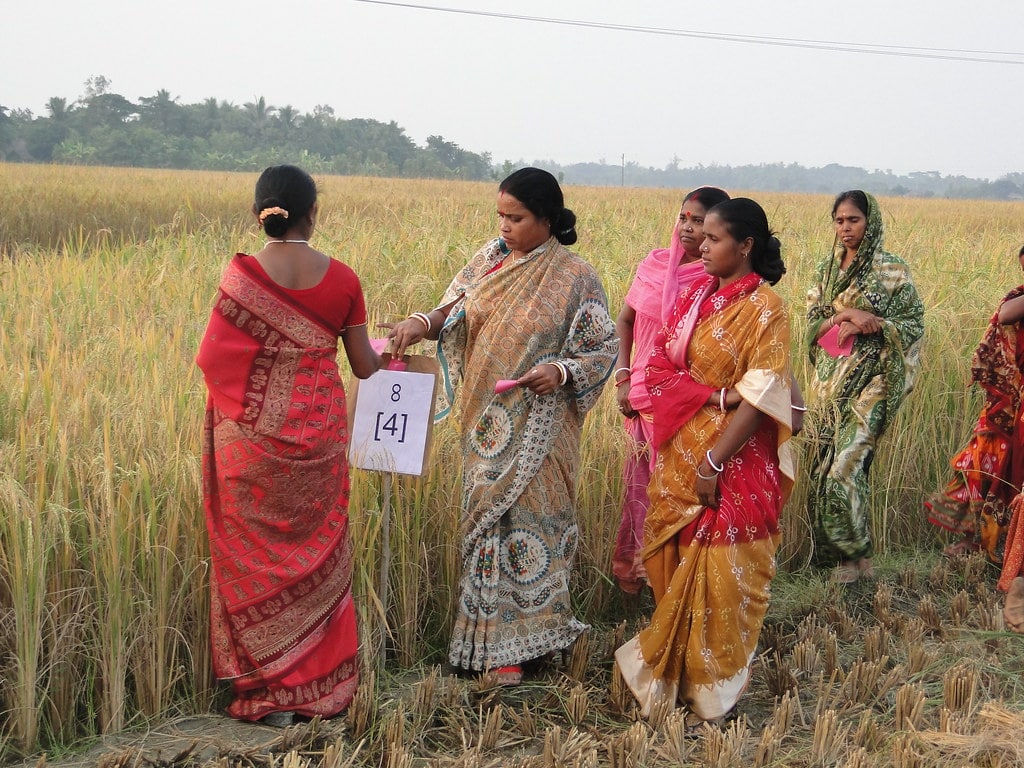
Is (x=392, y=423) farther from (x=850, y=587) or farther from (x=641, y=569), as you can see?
(x=850, y=587)

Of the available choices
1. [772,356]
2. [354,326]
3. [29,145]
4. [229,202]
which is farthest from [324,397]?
[29,145]

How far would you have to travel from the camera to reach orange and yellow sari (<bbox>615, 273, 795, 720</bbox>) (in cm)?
290

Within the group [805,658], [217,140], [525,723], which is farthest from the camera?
[217,140]

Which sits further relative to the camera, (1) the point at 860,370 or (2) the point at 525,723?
(1) the point at 860,370

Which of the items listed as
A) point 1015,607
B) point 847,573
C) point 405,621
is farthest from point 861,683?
point 405,621

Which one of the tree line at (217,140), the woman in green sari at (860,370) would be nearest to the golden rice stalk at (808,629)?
the woman in green sari at (860,370)

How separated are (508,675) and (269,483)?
0.94 metres

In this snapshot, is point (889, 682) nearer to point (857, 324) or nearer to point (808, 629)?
point (808, 629)

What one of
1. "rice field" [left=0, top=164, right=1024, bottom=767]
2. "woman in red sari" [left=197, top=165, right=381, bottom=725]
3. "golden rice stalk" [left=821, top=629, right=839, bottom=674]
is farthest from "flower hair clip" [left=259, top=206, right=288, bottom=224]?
"golden rice stalk" [left=821, top=629, right=839, bottom=674]

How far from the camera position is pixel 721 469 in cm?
290

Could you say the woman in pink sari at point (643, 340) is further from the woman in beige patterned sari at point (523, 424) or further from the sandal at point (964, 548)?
the sandal at point (964, 548)

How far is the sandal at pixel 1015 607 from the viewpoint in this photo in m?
3.55

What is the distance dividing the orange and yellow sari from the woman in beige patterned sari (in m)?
0.27

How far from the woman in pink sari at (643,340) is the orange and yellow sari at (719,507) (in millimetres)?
528
